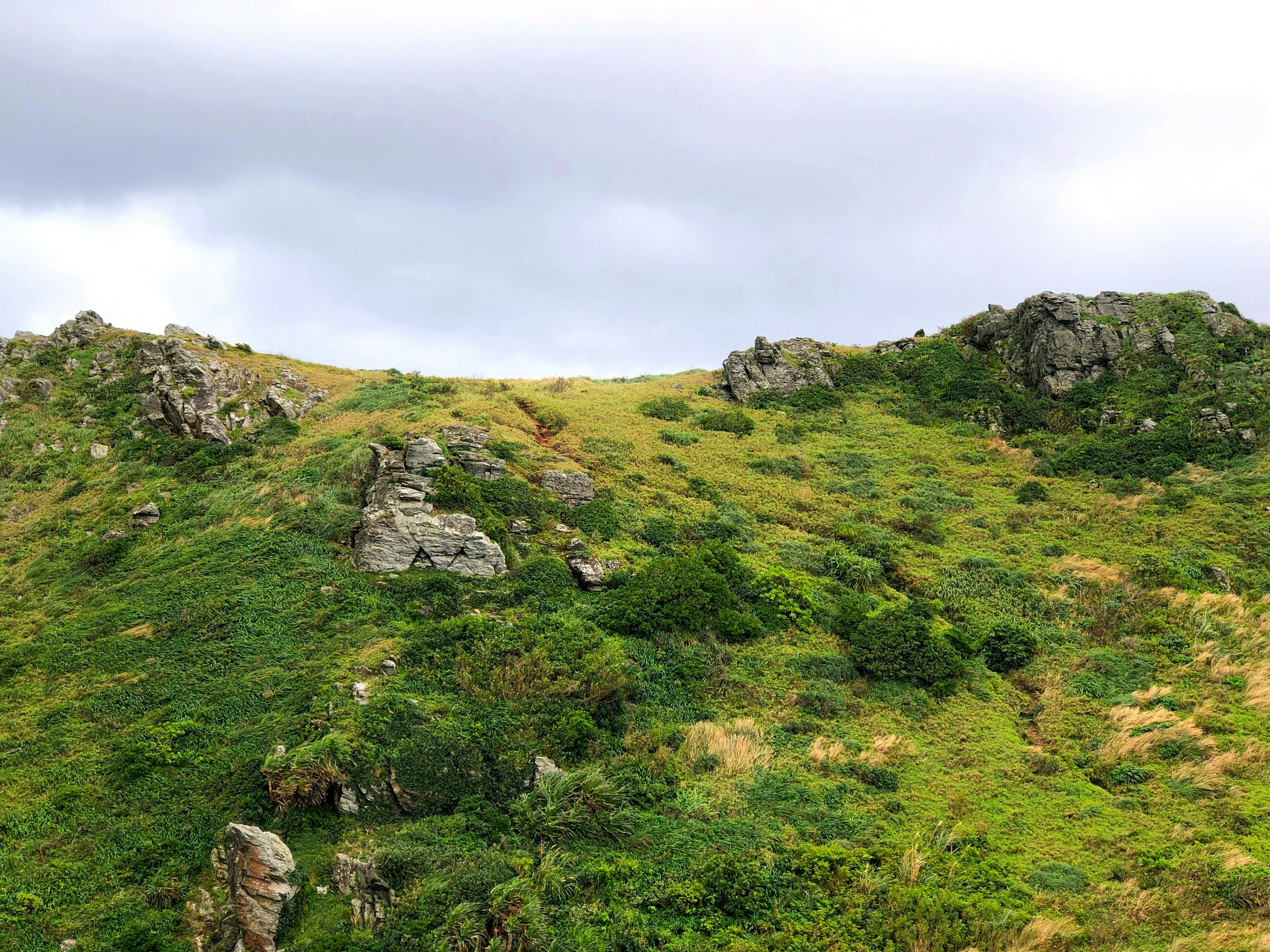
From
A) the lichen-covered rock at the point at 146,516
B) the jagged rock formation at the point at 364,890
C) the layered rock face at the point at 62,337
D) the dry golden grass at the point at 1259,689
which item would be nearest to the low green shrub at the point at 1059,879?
the dry golden grass at the point at 1259,689

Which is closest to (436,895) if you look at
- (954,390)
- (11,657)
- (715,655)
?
(715,655)

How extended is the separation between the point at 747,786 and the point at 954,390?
121 feet

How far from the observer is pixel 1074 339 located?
42125 mm

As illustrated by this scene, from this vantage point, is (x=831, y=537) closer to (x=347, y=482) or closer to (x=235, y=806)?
(x=347, y=482)

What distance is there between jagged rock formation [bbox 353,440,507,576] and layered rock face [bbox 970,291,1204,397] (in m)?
37.0

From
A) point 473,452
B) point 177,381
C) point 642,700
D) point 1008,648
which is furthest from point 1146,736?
point 177,381

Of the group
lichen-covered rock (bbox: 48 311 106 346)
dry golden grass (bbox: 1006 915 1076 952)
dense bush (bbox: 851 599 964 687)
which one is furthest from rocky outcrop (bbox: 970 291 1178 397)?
lichen-covered rock (bbox: 48 311 106 346)

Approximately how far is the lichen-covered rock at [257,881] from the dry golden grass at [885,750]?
1231 cm

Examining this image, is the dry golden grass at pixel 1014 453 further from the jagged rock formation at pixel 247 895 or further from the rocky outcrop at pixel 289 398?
the rocky outcrop at pixel 289 398

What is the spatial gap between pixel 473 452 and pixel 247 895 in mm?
17442

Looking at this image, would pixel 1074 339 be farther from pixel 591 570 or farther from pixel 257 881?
pixel 257 881

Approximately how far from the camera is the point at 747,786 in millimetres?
14914

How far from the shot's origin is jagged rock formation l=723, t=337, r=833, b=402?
48.2 metres

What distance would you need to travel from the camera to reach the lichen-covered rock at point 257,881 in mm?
11203
